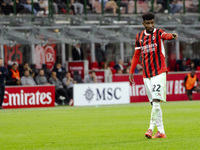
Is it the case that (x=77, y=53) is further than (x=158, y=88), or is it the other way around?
(x=77, y=53)

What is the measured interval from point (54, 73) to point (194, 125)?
14.9m

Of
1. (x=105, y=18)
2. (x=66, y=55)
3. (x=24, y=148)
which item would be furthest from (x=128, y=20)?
(x=24, y=148)

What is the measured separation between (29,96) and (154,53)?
15146mm

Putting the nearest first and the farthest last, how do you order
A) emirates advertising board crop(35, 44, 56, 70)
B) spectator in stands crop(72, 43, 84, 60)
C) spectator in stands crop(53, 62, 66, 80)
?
spectator in stands crop(53, 62, 66, 80), emirates advertising board crop(35, 44, 56, 70), spectator in stands crop(72, 43, 84, 60)

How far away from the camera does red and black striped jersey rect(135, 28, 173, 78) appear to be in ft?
34.8

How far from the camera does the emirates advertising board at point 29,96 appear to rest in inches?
983

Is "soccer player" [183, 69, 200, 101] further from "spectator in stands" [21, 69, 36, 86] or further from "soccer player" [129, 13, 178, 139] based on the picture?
"soccer player" [129, 13, 178, 139]

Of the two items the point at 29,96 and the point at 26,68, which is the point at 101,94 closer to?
the point at 29,96

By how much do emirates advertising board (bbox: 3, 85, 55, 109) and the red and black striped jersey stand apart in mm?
14893

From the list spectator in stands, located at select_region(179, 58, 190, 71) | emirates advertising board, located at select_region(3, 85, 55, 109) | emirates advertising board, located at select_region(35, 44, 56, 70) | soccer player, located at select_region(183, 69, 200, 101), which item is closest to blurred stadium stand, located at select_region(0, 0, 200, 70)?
emirates advertising board, located at select_region(35, 44, 56, 70)

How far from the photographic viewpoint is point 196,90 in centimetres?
2880

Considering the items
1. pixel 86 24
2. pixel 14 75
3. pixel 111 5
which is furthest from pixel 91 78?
pixel 111 5

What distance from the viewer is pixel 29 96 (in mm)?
25250

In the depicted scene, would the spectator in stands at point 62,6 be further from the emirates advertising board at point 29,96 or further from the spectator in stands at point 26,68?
the emirates advertising board at point 29,96
